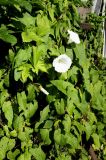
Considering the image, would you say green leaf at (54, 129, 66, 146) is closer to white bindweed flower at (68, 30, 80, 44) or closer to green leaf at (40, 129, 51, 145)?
green leaf at (40, 129, 51, 145)

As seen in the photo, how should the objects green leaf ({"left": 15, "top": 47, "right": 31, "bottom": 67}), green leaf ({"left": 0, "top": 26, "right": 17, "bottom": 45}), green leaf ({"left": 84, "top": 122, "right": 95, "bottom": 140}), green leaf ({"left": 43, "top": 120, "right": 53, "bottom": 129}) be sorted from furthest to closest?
green leaf ({"left": 84, "top": 122, "right": 95, "bottom": 140}), green leaf ({"left": 43, "top": 120, "right": 53, "bottom": 129}), green leaf ({"left": 15, "top": 47, "right": 31, "bottom": 67}), green leaf ({"left": 0, "top": 26, "right": 17, "bottom": 45})

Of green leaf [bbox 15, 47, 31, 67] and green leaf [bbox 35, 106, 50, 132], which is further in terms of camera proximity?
green leaf [bbox 35, 106, 50, 132]

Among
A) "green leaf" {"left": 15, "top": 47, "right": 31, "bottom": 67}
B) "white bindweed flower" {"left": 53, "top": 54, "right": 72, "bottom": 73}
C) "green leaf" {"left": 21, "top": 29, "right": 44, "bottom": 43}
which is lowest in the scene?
"white bindweed flower" {"left": 53, "top": 54, "right": 72, "bottom": 73}

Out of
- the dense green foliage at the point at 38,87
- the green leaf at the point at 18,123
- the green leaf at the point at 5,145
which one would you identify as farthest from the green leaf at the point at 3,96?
the green leaf at the point at 5,145

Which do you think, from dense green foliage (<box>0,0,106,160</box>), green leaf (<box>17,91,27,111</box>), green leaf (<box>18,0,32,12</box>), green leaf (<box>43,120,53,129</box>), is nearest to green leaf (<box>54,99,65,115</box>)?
dense green foliage (<box>0,0,106,160</box>)

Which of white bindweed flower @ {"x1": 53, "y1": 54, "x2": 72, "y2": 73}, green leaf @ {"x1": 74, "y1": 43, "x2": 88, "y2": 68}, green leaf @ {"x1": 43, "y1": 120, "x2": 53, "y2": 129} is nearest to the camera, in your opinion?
white bindweed flower @ {"x1": 53, "y1": 54, "x2": 72, "y2": 73}

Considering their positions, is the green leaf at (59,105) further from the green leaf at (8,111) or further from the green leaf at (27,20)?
the green leaf at (27,20)

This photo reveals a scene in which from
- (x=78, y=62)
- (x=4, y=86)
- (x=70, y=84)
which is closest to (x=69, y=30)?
(x=78, y=62)

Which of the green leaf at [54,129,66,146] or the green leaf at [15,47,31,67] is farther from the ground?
the green leaf at [15,47,31,67]
